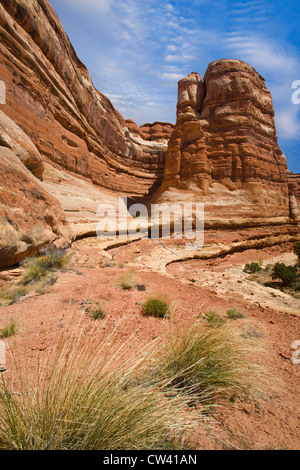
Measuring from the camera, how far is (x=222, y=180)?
20000 mm

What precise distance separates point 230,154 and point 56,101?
1577 centimetres

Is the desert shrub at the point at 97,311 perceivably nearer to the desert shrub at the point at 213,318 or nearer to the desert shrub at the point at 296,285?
the desert shrub at the point at 213,318

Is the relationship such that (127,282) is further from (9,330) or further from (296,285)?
(296,285)

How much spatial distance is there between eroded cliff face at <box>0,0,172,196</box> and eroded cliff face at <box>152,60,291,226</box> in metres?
7.51

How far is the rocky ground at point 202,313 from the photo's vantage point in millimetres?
1845

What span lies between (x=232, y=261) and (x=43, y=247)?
39.0ft

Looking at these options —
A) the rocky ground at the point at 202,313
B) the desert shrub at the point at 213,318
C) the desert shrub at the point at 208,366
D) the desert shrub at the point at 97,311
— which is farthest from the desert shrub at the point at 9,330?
the desert shrub at the point at 213,318

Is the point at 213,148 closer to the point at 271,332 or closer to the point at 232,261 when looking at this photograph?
the point at 232,261

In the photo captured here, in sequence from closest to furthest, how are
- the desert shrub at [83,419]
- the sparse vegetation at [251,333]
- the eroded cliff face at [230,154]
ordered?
1. the desert shrub at [83,419]
2. the sparse vegetation at [251,333]
3. the eroded cliff face at [230,154]

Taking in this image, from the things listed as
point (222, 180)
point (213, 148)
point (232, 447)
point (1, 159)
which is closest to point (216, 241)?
point (222, 180)

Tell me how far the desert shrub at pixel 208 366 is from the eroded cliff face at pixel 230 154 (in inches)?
625

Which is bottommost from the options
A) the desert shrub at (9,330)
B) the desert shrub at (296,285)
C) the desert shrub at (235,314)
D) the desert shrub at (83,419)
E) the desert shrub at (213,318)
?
the desert shrub at (296,285)

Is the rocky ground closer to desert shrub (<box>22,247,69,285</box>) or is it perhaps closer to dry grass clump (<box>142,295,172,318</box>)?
dry grass clump (<box>142,295,172,318</box>)

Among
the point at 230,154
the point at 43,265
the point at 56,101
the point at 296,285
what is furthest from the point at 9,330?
the point at 230,154
